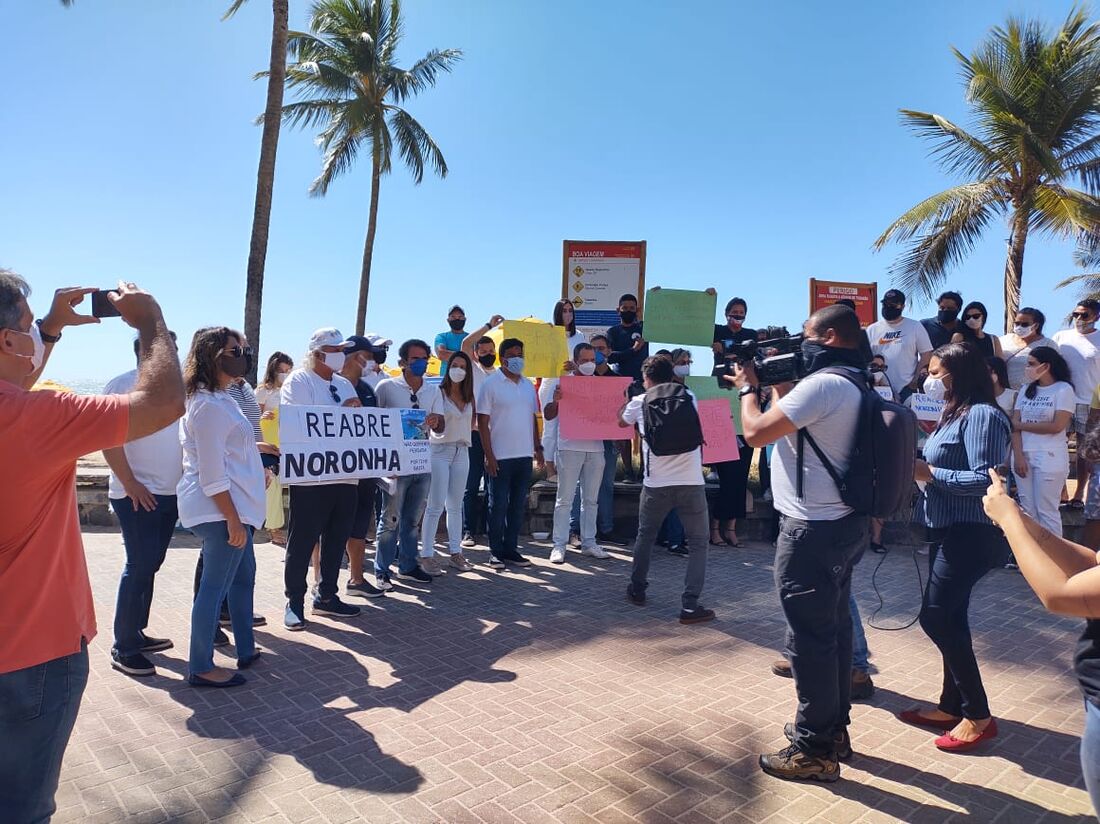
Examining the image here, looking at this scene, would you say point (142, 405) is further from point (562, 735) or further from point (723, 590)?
point (723, 590)

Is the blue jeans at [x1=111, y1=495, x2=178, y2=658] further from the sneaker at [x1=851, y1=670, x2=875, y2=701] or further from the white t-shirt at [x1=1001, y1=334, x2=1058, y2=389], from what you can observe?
the white t-shirt at [x1=1001, y1=334, x2=1058, y2=389]

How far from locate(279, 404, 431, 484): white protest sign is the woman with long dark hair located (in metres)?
4.08

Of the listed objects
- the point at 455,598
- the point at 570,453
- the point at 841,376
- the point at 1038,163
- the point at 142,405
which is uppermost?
the point at 1038,163

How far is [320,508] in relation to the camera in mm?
5492

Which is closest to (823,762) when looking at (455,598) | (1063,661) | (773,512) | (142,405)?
(1063,661)

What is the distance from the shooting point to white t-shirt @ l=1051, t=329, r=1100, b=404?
7777mm

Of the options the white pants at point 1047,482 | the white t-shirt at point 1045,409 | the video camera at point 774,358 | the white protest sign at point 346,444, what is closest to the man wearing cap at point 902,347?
the white t-shirt at point 1045,409

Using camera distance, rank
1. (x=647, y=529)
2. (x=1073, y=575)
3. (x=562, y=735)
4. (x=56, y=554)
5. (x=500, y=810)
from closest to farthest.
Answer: (x=1073, y=575), (x=56, y=554), (x=500, y=810), (x=562, y=735), (x=647, y=529)

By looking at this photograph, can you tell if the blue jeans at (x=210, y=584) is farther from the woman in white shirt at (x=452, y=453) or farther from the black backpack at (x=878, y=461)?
the black backpack at (x=878, y=461)

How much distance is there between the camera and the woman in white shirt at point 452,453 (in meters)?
6.93

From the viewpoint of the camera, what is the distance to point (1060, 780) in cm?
337

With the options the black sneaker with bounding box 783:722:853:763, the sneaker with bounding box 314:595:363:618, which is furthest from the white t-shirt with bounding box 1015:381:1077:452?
the sneaker with bounding box 314:595:363:618

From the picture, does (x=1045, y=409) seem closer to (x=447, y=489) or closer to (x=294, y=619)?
(x=447, y=489)

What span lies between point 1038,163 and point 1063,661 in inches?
560
